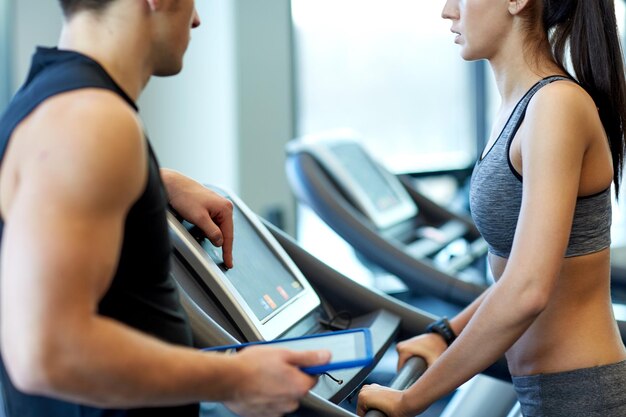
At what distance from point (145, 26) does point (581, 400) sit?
0.89 m

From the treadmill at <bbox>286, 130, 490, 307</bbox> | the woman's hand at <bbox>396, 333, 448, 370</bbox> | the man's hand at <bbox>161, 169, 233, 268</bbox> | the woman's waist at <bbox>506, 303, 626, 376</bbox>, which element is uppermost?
the man's hand at <bbox>161, 169, 233, 268</bbox>

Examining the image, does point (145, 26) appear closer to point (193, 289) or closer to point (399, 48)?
point (193, 289)

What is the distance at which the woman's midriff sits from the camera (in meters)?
1.41

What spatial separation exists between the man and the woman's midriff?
1.91ft

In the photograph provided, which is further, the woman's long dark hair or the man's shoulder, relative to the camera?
the woman's long dark hair

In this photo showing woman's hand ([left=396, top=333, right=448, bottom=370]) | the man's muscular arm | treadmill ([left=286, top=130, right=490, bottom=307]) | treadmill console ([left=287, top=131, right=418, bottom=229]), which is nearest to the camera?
the man's muscular arm

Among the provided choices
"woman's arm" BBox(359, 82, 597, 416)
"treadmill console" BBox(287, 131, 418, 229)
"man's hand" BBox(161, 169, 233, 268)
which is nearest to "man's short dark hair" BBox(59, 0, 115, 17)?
"man's hand" BBox(161, 169, 233, 268)

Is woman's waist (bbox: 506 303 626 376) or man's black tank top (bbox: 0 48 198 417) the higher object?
man's black tank top (bbox: 0 48 198 417)

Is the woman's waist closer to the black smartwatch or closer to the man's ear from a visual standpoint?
the black smartwatch

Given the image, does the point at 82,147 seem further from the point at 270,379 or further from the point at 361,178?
the point at 361,178

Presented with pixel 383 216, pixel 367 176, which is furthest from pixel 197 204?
pixel 367 176

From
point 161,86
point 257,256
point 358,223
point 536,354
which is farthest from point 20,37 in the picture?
point 536,354

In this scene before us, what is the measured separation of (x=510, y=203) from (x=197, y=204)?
50 centimetres

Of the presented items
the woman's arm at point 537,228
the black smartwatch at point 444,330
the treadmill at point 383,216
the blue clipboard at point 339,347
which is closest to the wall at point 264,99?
the treadmill at point 383,216
